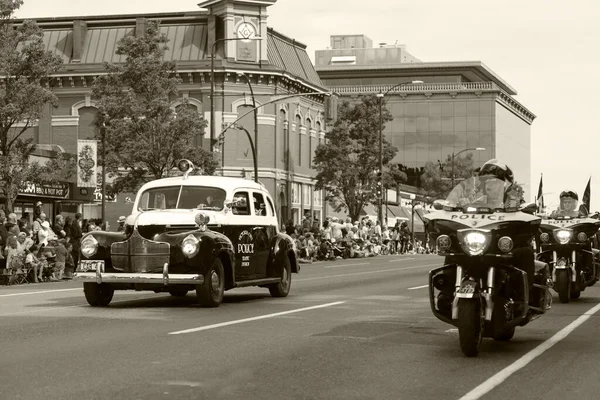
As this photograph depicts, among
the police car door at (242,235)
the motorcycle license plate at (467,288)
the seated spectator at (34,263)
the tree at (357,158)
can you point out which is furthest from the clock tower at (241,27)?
the motorcycle license plate at (467,288)

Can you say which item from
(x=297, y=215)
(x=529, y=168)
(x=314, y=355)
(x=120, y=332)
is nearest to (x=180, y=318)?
(x=120, y=332)

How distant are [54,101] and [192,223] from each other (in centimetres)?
2052

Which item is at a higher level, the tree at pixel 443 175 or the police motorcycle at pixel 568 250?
the tree at pixel 443 175

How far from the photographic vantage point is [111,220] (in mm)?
66125

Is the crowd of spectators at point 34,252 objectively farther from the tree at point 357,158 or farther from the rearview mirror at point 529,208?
the tree at point 357,158

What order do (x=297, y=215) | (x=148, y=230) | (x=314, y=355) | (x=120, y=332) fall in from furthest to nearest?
(x=297, y=215)
(x=148, y=230)
(x=120, y=332)
(x=314, y=355)

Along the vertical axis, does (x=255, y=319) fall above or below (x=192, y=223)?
below

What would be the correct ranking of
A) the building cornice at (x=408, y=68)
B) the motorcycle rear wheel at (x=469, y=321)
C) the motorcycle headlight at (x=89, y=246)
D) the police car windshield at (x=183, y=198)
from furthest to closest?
the building cornice at (x=408, y=68)
the police car windshield at (x=183, y=198)
the motorcycle headlight at (x=89, y=246)
the motorcycle rear wheel at (x=469, y=321)

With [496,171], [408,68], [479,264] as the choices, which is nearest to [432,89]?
[408,68]

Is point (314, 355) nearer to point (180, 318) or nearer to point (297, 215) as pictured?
point (180, 318)

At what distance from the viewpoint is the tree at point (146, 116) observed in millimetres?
44750

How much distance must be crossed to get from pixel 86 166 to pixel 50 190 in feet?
12.9

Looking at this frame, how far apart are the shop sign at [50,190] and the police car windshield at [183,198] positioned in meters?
24.2

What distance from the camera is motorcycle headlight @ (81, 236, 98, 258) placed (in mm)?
17141
